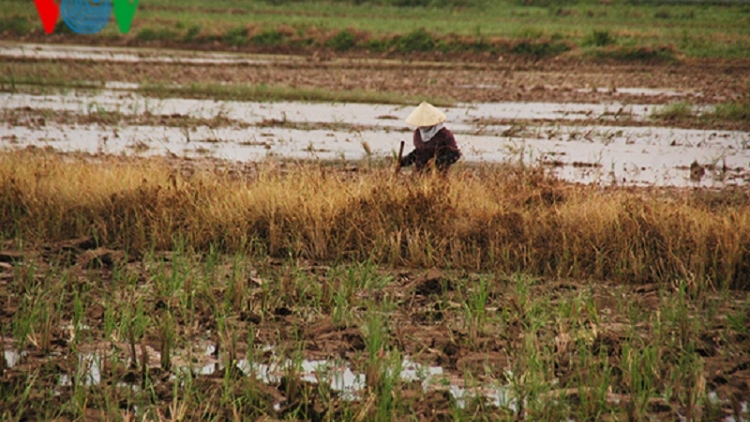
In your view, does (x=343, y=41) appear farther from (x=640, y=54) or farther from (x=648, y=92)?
(x=648, y=92)

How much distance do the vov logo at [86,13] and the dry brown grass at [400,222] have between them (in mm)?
22350

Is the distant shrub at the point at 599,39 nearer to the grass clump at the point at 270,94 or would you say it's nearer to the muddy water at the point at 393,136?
the muddy water at the point at 393,136

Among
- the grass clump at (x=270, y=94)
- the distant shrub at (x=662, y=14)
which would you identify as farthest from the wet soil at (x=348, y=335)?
the distant shrub at (x=662, y=14)

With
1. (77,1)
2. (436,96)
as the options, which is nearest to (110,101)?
(436,96)

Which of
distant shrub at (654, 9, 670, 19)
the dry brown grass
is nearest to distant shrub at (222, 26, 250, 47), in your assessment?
distant shrub at (654, 9, 670, 19)

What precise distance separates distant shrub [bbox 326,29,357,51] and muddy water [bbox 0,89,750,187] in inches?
416

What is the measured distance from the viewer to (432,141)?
7.01m

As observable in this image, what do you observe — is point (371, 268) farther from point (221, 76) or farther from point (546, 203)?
point (221, 76)

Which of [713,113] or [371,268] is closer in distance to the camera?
[371,268]

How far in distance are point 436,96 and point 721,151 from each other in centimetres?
586

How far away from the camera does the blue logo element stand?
29109mm

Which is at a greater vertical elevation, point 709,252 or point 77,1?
point 77,1

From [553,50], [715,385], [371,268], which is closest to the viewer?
[715,385]

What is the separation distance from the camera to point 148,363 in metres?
4.02
